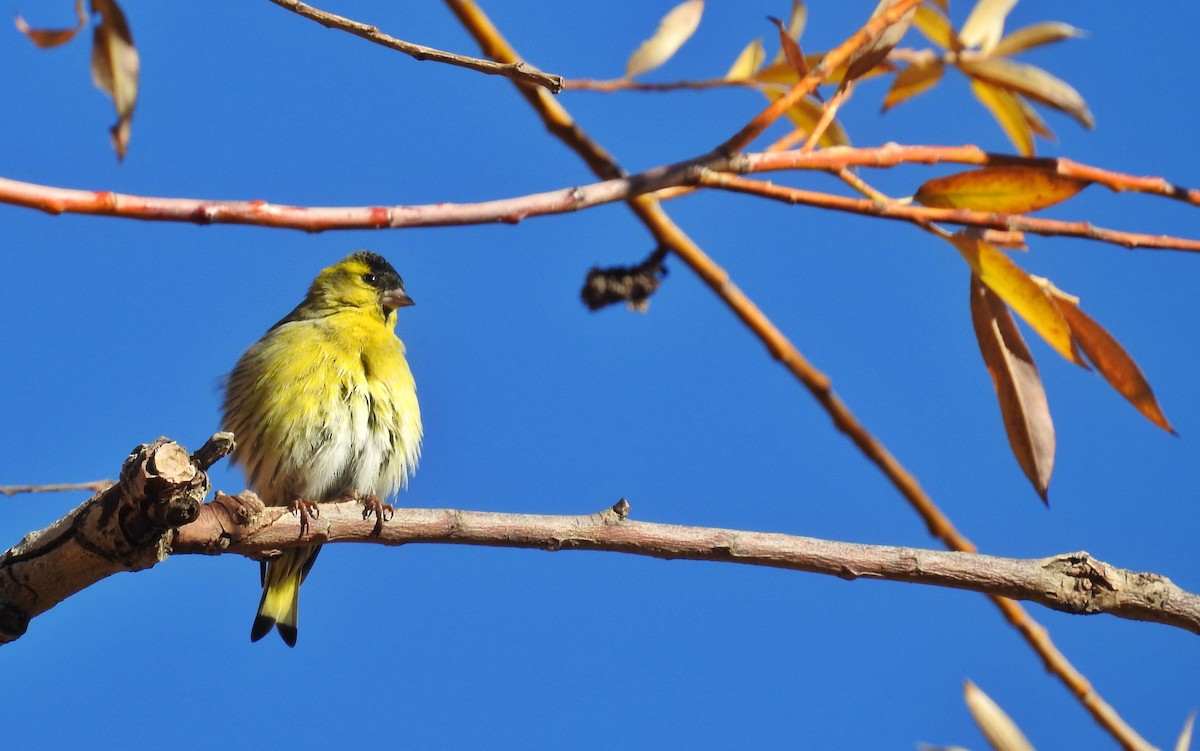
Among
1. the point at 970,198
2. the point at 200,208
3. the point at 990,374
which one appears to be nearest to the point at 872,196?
the point at 970,198

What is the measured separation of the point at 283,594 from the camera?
4363 millimetres

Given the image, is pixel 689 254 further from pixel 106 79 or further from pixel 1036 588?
pixel 106 79

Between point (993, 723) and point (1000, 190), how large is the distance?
0.93m

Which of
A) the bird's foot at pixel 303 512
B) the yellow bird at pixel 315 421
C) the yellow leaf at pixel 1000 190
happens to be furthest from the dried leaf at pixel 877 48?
the yellow bird at pixel 315 421

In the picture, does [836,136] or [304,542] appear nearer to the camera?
[304,542]

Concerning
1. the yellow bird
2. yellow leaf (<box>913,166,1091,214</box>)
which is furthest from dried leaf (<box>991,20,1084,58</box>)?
the yellow bird

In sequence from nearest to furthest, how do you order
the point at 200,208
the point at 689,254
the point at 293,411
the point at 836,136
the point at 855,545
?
the point at 200,208 < the point at 855,545 < the point at 689,254 < the point at 836,136 < the point at 293,411

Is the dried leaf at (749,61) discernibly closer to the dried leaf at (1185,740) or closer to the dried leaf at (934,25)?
the dried leaf at (934,25)

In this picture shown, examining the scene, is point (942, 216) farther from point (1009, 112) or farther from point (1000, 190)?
point (1009, 112)

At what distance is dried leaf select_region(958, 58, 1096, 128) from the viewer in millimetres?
2623

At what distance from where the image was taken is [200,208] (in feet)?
4.22

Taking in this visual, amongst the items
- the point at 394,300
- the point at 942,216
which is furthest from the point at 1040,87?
the point at 394,300

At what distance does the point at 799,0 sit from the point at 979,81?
1.58 feet

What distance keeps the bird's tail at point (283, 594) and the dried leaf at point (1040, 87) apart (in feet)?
9.42
